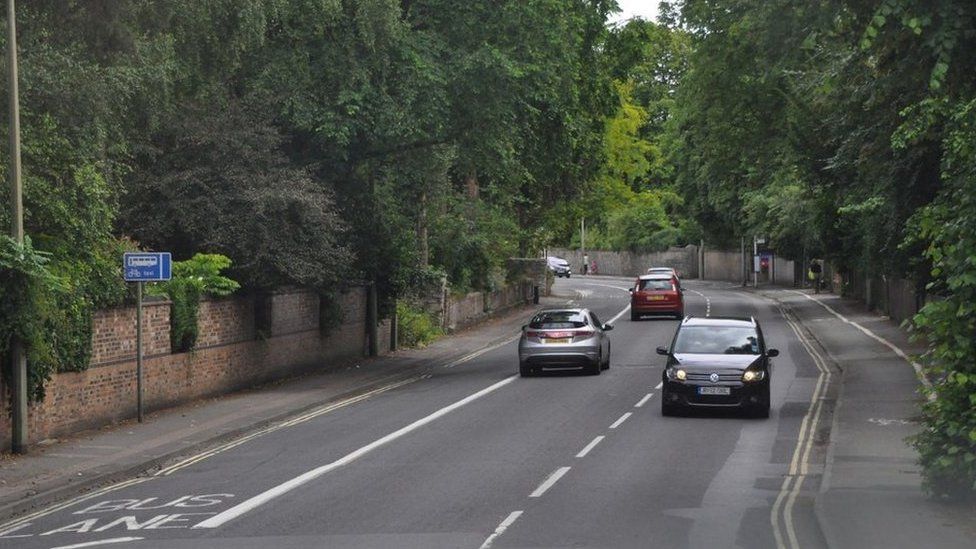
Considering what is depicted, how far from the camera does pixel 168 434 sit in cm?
2195

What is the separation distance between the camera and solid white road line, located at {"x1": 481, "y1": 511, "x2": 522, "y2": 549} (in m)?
12.6

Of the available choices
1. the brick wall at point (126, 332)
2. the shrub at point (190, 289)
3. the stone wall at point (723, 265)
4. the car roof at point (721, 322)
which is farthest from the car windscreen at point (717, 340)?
the stone wall at point (723, 265)

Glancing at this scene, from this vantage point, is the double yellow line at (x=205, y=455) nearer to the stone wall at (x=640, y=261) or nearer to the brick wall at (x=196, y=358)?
the brick wall at (x=196, y=358)

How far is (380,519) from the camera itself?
14.0 m

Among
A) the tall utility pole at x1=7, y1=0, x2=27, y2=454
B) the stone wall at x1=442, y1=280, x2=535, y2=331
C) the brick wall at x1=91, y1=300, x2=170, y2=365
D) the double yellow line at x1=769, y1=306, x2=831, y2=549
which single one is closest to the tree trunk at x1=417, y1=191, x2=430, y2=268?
the stone wall at x1=442, y1=280, x2=535, y2=331

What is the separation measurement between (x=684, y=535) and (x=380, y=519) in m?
3.11

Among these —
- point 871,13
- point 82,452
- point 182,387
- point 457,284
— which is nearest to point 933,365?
point 871,13

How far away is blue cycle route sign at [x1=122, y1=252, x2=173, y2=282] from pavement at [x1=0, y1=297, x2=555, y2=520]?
2515 millimetres

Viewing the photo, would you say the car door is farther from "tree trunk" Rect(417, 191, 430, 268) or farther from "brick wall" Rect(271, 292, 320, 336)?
"tree trunk" Rect(417, 191, 430, 268)

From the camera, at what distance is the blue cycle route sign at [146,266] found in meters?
22.0

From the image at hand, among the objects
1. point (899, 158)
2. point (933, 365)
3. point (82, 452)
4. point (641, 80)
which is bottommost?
point (82, 452)

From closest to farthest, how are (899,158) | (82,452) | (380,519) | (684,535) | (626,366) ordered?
1. (684,535)
2. (380,519)
3. (82,452)
4. (899,158)
5. (626,366)

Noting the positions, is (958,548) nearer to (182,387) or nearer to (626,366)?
(182,387)

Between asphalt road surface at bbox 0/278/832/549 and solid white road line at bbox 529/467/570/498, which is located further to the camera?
solid white road line at bbox 529/467/570/498
